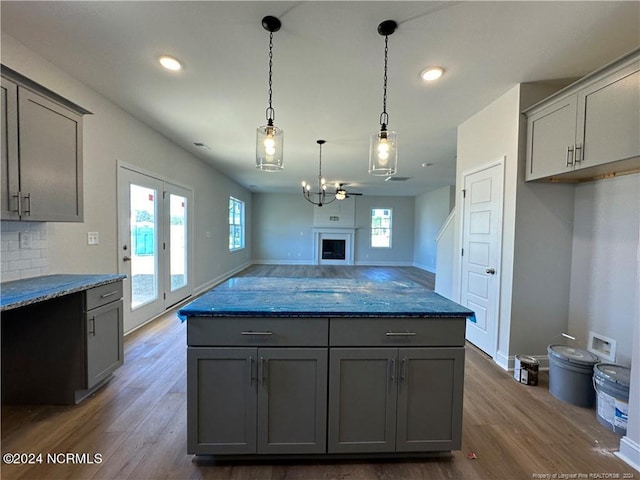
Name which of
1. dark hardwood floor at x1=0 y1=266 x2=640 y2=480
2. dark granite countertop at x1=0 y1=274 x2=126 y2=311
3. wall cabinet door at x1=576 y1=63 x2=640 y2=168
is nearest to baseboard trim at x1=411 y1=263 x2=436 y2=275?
dark hardwood floor at x1=0 y1=266 x2=640 y2=480

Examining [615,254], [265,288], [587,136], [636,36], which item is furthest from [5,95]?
[615,254]

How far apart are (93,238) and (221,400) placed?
7.98ft

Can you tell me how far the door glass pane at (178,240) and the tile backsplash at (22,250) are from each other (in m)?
2.11

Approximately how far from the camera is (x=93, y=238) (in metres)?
2.95

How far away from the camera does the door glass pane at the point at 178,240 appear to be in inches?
180

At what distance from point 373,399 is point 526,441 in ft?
3.79

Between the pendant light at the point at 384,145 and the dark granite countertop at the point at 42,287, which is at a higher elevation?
the pendant light at the point at 384,145

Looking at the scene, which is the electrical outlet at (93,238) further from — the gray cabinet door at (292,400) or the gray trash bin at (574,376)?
the gray trash bin at (574,376)

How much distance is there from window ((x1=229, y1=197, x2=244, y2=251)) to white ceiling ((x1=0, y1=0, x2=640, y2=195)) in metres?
4.50

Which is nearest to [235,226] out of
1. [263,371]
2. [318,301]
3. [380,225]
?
[380,225]

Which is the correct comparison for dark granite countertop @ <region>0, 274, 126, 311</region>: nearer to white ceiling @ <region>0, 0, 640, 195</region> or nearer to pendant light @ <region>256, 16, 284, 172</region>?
pendant light @ <region>256, 16, 284, 172</region>

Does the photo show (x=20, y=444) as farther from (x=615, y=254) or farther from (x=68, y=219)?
Result: (x=615, y=254)


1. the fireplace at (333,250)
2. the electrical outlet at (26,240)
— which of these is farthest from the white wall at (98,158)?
the fireplace at (333,250)

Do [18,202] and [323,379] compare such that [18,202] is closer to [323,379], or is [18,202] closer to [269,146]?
[269,146]
